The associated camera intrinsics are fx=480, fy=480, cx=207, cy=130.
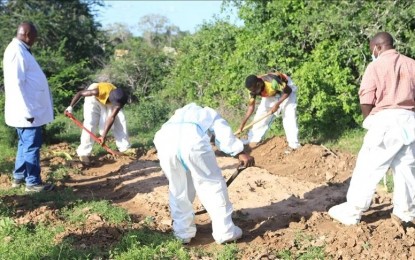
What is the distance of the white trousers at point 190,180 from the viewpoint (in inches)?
158

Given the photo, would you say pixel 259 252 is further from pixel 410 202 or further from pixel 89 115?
pixel 89 115

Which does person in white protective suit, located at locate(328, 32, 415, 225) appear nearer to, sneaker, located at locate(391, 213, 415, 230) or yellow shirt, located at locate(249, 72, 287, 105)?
sneaker, located at locate(391, 213, 415, 230)

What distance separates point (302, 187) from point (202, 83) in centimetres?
672

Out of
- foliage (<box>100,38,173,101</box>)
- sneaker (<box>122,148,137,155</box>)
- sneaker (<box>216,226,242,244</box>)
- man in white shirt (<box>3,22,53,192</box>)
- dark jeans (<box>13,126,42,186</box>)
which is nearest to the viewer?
sneaker (<box>216,226,242,244</box>)

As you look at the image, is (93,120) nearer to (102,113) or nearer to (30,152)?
(102,113)

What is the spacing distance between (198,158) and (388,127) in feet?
5.54

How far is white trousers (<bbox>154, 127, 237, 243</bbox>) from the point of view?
13.1 ft

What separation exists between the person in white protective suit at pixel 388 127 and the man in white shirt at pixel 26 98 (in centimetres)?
377

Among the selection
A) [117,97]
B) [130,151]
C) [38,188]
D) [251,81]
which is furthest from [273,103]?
[38,188]

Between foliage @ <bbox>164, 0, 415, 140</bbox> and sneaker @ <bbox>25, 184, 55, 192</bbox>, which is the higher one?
foliage @ <bbox>164, 0, 415, 140</bbox>

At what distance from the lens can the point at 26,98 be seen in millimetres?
5770

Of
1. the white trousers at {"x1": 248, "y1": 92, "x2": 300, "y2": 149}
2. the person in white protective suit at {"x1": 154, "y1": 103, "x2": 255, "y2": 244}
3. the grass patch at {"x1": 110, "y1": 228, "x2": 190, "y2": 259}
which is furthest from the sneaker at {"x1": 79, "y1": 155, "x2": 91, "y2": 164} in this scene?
the person in white protective suit at {"x1": 154, "y1": 103, "x2": 255, "y2": 244}

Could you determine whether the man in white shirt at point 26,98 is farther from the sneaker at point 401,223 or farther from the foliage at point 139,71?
the foliage at point 139,71

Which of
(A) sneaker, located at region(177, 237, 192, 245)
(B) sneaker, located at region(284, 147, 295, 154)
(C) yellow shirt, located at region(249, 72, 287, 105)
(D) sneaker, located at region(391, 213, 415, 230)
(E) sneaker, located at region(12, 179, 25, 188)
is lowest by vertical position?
(E) sneaker, located at region(12, 179, 25, 188)
